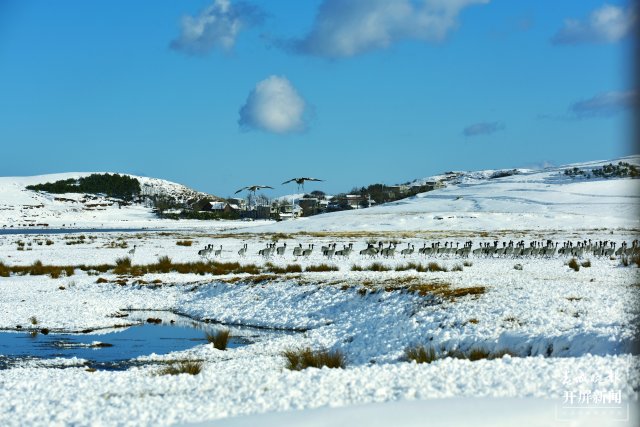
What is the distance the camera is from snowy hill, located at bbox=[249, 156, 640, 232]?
6644cm

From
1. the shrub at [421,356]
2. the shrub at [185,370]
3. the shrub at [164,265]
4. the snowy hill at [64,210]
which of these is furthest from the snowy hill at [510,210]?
the snowy hill at [64,210]

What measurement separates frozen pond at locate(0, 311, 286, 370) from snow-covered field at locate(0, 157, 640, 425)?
665 mm

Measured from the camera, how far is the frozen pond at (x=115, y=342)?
14352mm

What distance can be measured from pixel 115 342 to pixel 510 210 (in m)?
70.0

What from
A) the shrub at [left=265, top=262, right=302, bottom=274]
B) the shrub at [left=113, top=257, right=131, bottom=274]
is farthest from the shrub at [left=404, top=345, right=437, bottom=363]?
the shrub at [left=113, top=257, right=131, bottom=274]

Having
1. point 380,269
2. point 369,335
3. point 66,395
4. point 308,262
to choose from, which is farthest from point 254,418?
point 308,262

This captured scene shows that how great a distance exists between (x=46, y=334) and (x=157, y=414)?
10.7m

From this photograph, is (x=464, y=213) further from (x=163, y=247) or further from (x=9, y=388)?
(x=9, y=388)

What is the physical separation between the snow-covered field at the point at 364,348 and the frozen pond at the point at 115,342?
665 millimetres

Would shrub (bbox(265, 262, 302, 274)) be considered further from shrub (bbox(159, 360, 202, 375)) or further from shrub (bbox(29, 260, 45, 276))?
shrub (bbox(159, 360, 202, 375))

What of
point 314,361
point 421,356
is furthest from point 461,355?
point 314,361

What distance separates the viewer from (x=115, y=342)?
1630cm

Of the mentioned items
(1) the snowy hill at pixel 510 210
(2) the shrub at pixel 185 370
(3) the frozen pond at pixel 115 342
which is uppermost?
(1) the snowy hill at pixel 510 210

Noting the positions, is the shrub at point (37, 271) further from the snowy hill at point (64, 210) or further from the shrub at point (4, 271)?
the snowy hill at point (64, 210)
